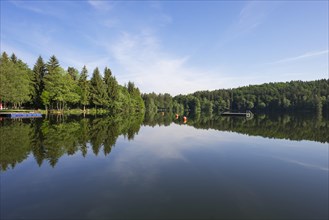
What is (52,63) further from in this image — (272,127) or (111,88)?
(272,127)

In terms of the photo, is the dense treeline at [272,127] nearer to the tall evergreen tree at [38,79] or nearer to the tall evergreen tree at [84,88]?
the tall evergreen tree at [84,88]

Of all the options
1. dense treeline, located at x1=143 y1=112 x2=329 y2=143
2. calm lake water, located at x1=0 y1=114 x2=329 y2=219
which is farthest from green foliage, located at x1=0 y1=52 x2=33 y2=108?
calm lake water, located at x1=0 y1=114 x2=329 y2=219

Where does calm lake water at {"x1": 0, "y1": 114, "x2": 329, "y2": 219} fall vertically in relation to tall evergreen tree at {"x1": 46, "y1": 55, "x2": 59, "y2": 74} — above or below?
below

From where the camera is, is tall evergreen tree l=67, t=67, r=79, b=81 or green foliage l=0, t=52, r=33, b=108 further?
tall evergreen tree l=67, t=67, r=79, b=81

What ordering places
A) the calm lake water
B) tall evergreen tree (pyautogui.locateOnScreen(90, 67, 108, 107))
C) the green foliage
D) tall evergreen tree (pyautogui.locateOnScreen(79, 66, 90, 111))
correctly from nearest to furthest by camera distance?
1. the calm lake water
2. the green foliage
3. tall evergreen tree (pyautogui.locateOnScreen(79, 66, 90, 111))
4. tall evergreen tree (pyautogui.locateOnScreen(90, 67, 108, 107))

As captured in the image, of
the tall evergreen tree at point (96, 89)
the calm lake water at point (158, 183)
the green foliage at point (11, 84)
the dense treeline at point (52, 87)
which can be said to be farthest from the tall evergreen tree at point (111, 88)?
the calm lake water at point (158, 183)

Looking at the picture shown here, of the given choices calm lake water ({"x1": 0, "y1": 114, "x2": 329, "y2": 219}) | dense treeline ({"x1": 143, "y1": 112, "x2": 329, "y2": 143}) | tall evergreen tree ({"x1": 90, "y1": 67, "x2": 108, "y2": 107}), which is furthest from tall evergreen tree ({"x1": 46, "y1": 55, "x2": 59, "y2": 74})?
calm lake water ({"x1": 0, "y1": 114, "x2": 329, "y2": 219})

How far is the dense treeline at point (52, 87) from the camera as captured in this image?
227ft

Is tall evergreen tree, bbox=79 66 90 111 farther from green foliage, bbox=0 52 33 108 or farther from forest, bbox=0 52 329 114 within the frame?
green foliage, bbox=0 52 33 108

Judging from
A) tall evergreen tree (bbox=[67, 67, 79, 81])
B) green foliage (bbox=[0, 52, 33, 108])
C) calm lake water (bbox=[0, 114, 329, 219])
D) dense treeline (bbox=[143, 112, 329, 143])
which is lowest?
calm lake water (bbox=[0, 114, 329, 219])

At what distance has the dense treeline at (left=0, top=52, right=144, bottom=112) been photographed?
227 ft

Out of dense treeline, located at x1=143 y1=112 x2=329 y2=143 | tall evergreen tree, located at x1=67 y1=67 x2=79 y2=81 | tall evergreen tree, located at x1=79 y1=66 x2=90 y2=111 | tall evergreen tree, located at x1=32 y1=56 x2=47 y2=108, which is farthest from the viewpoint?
tall evergreen tree, located at x1=67 y1=67 x2=79 y2=81

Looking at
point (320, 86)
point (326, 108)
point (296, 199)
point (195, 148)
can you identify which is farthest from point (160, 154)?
point (320, 86)

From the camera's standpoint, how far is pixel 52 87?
78.7m
